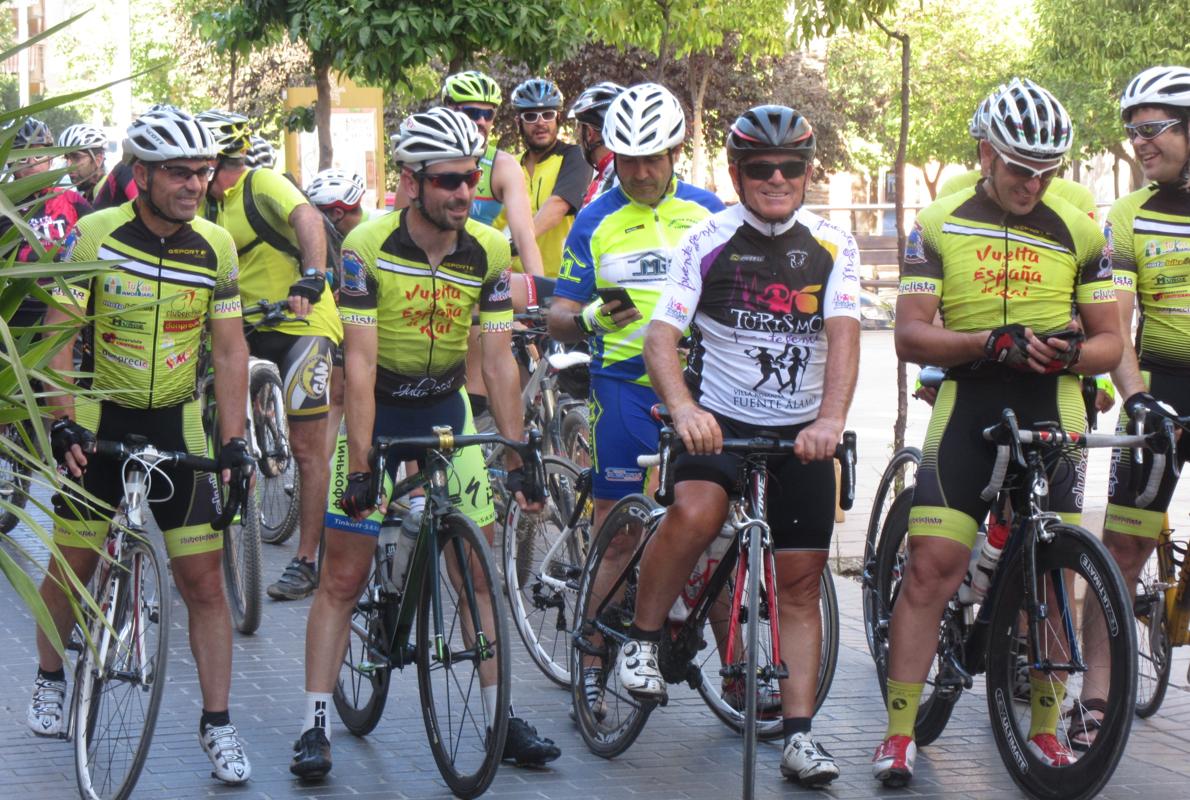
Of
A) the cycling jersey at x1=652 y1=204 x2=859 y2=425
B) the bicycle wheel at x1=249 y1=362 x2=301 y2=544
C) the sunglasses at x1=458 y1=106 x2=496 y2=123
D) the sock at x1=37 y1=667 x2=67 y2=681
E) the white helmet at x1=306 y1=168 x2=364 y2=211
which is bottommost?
the sock at x1=37 y1=667 x2=67 y2=681

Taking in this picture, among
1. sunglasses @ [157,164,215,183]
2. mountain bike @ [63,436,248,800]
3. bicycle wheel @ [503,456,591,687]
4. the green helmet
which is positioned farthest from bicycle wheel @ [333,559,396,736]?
the green helmet

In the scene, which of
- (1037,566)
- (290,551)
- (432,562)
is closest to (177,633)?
(290,551)

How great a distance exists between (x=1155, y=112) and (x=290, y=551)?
6.04 meters

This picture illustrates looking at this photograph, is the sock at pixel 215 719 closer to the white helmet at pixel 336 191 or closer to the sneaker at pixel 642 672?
the sneaker at pixel 642 672

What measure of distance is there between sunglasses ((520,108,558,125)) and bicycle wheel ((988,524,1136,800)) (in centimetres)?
531

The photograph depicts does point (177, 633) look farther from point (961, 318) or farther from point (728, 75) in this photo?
point (728, 75)

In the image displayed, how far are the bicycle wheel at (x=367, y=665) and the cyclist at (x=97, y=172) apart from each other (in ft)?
13.1

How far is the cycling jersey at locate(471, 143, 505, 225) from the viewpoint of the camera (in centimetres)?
1018

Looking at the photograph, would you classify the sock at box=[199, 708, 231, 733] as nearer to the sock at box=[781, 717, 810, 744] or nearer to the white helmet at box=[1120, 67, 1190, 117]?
the sock at box=[781, 717, 810, 744]

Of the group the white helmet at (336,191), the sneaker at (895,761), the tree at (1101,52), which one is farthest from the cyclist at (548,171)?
the tree at (1101,52)

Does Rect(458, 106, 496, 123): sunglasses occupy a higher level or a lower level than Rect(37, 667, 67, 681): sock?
higher

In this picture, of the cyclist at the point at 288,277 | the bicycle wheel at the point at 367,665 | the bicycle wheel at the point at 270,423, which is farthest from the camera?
the bicycle wheel at the point at 270,423

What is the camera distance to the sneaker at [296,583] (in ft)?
31.1

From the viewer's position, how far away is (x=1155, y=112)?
6754 mm
